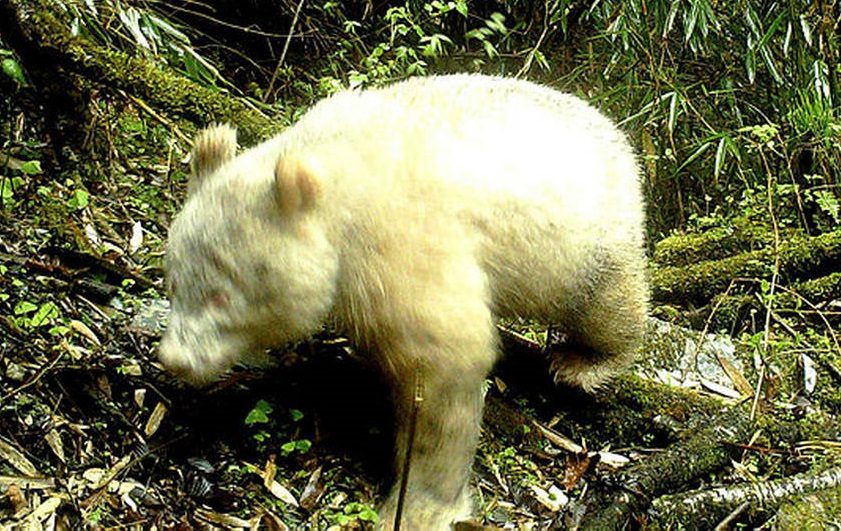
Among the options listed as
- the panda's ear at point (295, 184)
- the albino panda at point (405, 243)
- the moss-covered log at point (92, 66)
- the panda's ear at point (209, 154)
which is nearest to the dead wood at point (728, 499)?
the albino panda at point (405, 243)

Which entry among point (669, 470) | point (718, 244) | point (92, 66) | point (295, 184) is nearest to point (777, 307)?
point (718, 244)

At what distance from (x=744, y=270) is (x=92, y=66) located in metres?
3.64

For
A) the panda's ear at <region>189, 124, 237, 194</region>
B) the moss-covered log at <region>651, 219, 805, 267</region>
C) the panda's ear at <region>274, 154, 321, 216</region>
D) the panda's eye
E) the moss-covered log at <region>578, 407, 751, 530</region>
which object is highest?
the panda's ear at <region>274, 154, 321, 216</region>

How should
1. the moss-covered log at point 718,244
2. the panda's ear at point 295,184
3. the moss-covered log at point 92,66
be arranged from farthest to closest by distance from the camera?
the moss-covered log at point 718,244 → the moss-covered log at point 92,66 → the panda's ear at point 295,184

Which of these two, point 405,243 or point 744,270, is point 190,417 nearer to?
point 405,243

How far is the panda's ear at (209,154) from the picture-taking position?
3.51 m

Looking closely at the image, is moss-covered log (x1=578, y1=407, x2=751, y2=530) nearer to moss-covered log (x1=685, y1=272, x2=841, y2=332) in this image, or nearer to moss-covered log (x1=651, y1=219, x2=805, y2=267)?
moss-covered log (x1=685, y1=272, x2=841, y2=332)

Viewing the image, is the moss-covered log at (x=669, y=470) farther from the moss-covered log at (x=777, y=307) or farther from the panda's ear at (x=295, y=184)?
the panda's ear at (x=295, y=184)

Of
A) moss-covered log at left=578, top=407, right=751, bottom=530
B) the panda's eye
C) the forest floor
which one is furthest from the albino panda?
moss-covered log at left=578, top=407, right=751, bottom=530

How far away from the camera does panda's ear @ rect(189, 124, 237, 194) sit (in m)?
3.51

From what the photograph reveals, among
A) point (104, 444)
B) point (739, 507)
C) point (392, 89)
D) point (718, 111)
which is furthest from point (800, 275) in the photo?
point (104, 444)

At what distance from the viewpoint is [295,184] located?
3.06 meters

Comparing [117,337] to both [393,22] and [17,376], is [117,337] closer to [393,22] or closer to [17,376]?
[17,376]

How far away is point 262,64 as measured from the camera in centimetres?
791
